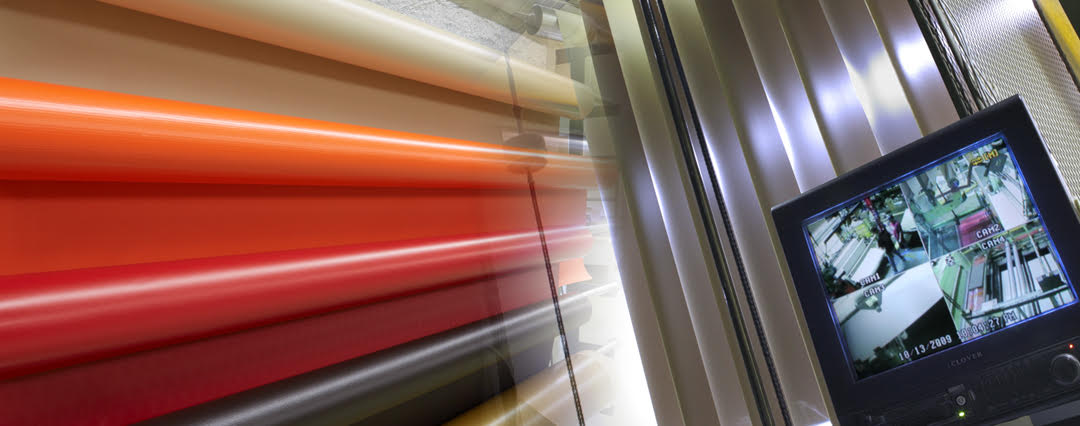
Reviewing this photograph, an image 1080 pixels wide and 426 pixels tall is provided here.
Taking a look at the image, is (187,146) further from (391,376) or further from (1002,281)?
(1002,281)

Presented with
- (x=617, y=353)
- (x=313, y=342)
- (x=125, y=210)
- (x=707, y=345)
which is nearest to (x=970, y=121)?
(x=707, y=345)

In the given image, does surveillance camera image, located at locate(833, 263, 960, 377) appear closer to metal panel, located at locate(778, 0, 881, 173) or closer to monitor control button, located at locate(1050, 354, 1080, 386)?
monitor control button, located at locate(1050, 354, 1080, 386)

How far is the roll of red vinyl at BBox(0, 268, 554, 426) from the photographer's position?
673mm

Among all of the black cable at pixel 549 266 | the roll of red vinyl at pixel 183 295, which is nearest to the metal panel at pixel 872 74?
the black cable at pixel 549 266

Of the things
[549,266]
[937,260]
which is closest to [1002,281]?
[937,260]

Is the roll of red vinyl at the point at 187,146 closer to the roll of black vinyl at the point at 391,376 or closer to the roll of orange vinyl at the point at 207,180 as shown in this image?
the roll of orange vinyl at the point at 207,180

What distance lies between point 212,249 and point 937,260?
108cm

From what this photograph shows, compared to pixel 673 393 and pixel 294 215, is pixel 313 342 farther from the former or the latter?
pixel 673 393

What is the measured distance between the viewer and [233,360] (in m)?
0.85

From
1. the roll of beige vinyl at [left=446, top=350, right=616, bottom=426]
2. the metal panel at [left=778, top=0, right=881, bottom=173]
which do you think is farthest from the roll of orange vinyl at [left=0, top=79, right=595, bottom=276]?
the metal panel at [left=778, top=0, right=881, bottom=173]

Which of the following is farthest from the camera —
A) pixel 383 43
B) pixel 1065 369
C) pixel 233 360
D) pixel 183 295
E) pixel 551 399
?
pixel 383 43

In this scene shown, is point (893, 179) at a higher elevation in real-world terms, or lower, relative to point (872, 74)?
lower

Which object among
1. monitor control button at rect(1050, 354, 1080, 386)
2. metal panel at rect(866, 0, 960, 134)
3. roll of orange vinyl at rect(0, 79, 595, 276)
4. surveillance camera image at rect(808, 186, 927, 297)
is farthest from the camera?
metal panel at rect(866, 0, 960, 134)

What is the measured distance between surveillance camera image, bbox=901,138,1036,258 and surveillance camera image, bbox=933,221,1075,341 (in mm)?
12
